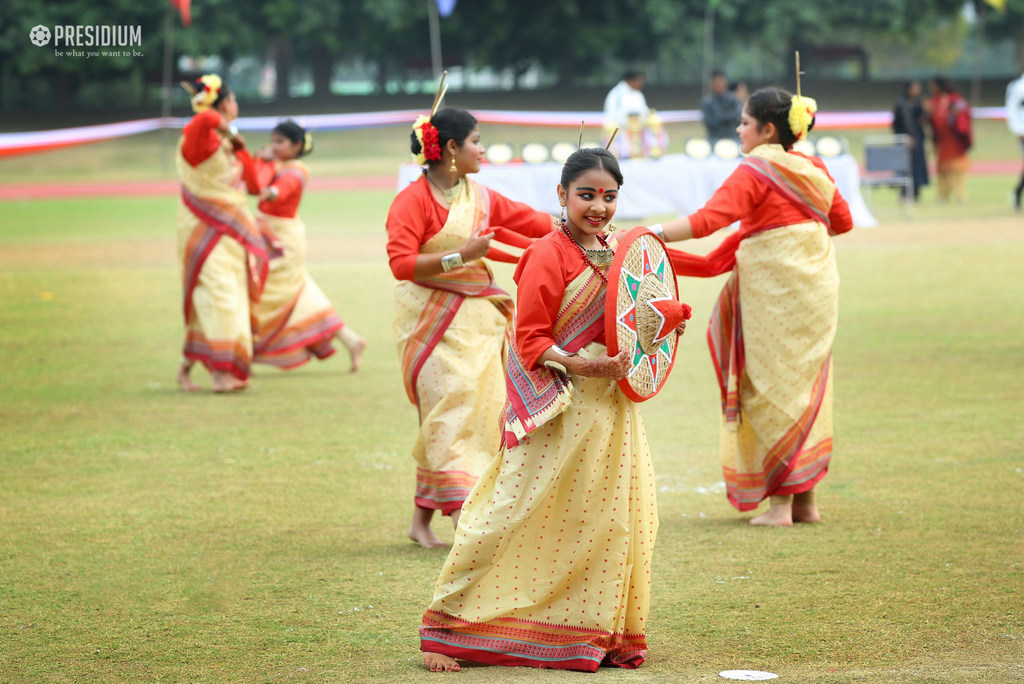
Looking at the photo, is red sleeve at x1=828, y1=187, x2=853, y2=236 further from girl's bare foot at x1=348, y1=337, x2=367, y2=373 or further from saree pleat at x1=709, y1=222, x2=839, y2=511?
girl's bare foot at x1=348, y1=337, x2=367, y2=373

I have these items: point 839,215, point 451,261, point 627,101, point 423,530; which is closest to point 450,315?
point 451,261

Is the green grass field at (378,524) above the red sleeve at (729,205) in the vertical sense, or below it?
below

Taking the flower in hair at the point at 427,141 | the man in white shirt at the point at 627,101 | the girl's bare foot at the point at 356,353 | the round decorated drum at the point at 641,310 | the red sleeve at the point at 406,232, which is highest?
the man in white shirt at the point at 627,101

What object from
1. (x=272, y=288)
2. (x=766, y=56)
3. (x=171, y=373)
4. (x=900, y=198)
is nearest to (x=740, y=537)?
(x=272, y=288)

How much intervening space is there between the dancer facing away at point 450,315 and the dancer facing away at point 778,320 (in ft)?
3.30

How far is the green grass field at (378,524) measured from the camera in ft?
13.2

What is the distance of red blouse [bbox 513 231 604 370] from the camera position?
148 inches

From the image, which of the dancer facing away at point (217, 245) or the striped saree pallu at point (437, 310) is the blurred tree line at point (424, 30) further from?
the striped saree pallu at point (437, 310)

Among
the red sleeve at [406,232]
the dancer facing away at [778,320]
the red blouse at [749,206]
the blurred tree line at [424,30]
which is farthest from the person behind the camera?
the blurred tree line at [424,30]

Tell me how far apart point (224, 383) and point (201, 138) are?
5.70ft

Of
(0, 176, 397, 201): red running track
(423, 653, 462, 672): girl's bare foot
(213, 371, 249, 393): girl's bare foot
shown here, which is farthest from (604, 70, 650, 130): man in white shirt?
(423, 653, 462, 672): girl's bare foot

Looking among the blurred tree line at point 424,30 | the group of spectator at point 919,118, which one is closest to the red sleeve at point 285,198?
the group of spectator at point 919,118

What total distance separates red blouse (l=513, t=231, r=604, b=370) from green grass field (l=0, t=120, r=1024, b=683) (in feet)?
3.19

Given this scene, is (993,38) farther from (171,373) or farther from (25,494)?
(25,494)
